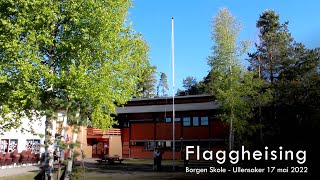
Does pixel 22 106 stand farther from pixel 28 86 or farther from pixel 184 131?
pixel 184 131

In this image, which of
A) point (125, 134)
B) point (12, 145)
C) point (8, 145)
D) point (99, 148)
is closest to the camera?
point (8, 145)

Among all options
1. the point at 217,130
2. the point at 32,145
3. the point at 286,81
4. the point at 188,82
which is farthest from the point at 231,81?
the point at 188,82

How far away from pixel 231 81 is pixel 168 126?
1984cm

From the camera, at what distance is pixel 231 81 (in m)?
35.3

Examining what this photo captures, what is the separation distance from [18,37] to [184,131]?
35.6 meters

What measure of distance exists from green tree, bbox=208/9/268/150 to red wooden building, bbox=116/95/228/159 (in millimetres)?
11681

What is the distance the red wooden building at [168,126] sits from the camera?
50688 millimetres

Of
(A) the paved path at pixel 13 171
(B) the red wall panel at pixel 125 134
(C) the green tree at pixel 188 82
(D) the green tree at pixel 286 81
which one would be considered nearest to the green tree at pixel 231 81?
(D) the green tree at pixel 286 81

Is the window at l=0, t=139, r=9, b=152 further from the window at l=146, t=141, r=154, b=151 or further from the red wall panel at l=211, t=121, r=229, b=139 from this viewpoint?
the red wall panel at l=211, t=121, r=229, b=139

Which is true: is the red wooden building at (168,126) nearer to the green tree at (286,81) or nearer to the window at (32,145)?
the green tree at (286,81)

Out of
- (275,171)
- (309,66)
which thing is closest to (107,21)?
(275,171)

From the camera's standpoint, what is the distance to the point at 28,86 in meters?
18.4

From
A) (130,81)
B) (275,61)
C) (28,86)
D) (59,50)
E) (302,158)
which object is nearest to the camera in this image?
(28,86)

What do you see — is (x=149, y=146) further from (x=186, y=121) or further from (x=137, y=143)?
(x=186, y=121)
